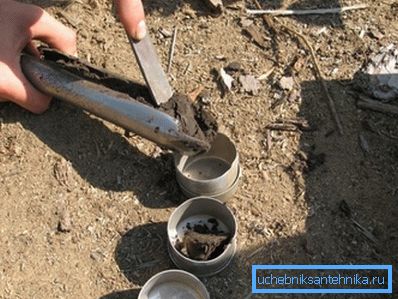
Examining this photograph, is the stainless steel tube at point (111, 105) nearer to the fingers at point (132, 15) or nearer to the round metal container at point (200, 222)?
the round metal container at point (200, 222)

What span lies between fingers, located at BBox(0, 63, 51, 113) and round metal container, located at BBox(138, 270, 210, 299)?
1517mm

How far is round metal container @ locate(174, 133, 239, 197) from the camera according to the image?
3.74 m

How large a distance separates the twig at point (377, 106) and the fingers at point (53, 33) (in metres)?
2.02

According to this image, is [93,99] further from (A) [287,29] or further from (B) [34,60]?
(A) [287,29]

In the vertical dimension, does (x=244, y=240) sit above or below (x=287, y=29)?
below

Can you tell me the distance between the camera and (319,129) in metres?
4.20

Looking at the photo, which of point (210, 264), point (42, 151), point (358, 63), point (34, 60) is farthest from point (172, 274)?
point (358, 63)

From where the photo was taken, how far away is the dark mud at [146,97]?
378 cm

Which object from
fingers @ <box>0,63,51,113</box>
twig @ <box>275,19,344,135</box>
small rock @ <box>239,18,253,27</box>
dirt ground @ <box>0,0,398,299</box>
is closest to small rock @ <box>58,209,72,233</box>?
dirt ground @ <box>0,0,398,299</box>

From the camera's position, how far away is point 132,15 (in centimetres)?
352

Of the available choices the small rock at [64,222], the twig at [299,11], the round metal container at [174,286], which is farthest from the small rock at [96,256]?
the twig at [299,11]

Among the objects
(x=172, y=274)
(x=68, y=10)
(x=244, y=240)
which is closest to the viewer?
(x=172, y=274)

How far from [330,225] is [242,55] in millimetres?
1470

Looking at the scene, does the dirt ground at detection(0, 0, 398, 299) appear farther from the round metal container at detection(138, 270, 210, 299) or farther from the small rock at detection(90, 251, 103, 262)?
the round metal container at detection(138, 270, 210, 299)
